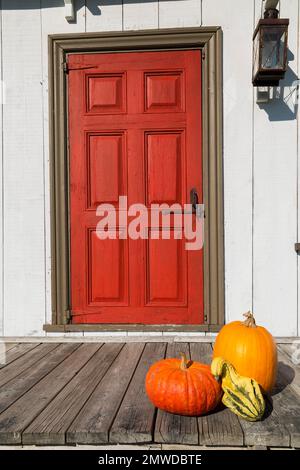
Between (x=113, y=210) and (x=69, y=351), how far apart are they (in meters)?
1.26

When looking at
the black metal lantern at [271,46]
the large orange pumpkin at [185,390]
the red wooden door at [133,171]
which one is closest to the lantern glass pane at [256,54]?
the black metal lantern at [271,46]

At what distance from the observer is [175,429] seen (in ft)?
5.48

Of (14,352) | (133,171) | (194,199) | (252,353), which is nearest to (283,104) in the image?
(194,199)

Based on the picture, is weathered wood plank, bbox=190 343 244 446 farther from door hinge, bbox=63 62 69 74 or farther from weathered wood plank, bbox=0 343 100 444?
door hinge, bbox=63 62 69 74

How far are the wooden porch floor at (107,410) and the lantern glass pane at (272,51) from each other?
223cm

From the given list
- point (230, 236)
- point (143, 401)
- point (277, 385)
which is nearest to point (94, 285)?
point (230, 236)

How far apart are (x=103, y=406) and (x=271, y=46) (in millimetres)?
2813

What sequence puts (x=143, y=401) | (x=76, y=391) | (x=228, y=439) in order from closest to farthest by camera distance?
(x=228, y=439)
(x=143, y=401)
(x=76, y=391)

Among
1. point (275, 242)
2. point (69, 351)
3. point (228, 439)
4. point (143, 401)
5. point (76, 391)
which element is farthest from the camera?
point (275, 242)

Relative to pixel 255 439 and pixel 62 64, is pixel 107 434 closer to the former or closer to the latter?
pixel 255 439

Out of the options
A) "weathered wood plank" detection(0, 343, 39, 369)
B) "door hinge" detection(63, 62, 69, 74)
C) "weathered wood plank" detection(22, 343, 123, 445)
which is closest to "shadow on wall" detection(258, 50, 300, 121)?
"door hinge" detection(63, 62, 69, 74)

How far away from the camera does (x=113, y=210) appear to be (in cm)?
337

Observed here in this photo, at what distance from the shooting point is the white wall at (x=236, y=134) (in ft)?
10.6

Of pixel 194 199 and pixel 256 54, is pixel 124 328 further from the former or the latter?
pixel 256 54
